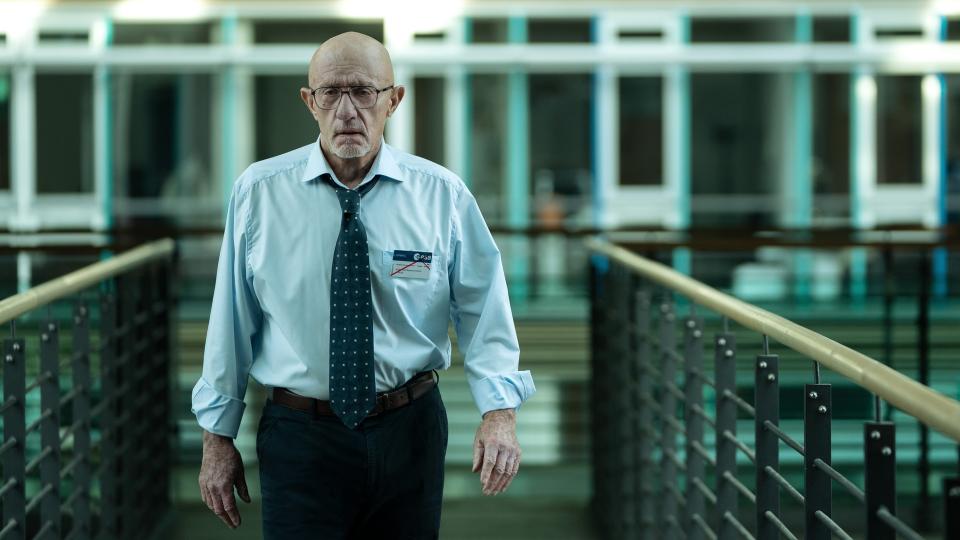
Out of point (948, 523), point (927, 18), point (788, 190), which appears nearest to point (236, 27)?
point (788, 190)

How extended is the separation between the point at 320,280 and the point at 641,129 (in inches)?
526

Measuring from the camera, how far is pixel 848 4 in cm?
1586

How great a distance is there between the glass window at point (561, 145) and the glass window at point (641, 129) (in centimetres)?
37

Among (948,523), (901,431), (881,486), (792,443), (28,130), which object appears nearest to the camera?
(948,523)

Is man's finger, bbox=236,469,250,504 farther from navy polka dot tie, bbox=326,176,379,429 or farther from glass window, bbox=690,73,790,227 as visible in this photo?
glass window, bbox=690,73,790,227

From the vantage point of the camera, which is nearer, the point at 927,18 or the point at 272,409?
the point at 272,409

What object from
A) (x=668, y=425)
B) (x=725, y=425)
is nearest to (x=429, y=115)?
(x=668, y=425)

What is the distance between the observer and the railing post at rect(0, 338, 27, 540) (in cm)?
343

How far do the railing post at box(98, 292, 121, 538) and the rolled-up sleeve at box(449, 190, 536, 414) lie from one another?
6.54ft

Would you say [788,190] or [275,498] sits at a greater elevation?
[788,190]

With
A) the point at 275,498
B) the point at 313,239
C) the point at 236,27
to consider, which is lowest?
the point at 275,498

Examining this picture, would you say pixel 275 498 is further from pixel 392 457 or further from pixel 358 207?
pixel 358 207

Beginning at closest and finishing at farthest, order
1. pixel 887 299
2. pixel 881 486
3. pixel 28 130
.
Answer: pixel 881 486 → pixel 887 299 → pixel 28 130

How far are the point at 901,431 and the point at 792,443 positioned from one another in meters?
5.21
